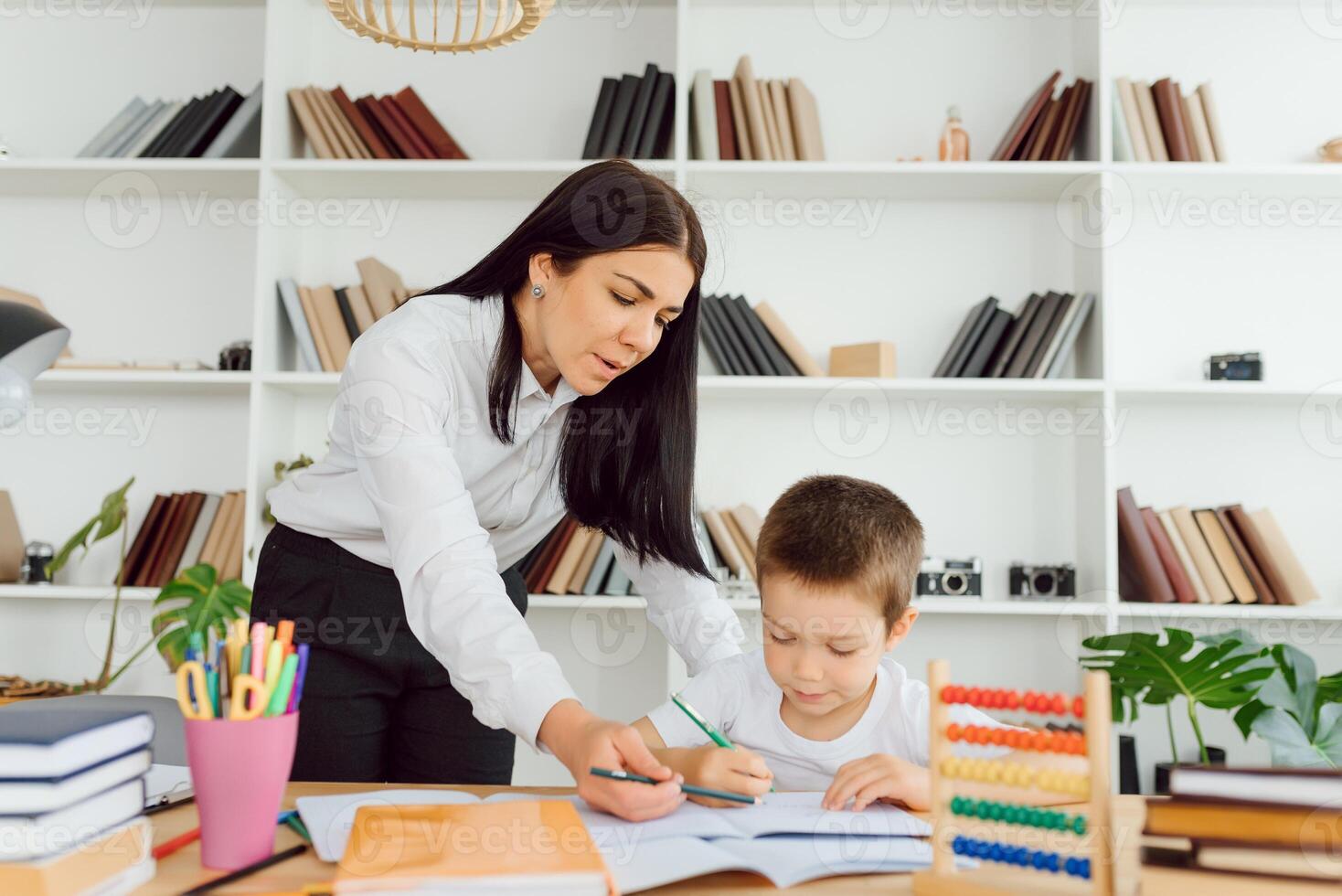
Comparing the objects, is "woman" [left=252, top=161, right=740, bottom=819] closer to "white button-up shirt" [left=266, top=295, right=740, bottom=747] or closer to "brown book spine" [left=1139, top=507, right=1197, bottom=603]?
"white button-up shirt" [left=266, top=295, right=740, bottom=747]

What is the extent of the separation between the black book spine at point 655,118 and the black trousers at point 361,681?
1702 mm

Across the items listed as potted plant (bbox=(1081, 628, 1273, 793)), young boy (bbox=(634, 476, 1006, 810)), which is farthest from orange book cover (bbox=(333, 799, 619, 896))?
potted plant (bbox=(1081, 628, 1273, 793))

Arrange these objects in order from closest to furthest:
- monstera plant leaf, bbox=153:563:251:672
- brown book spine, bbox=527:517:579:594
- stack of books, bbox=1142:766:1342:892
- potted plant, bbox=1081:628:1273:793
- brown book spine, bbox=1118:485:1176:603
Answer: stack of books, bbox=1142:766:1342:892, potted plant, bbox=1081:628:1273:793, monstera plant leaf, bbox=153:563:251:672, brown book spine, bbox=1118:485:1176:603, brown book spine, bbox=527:517:579:594

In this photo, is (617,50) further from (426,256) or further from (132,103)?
(132,103)

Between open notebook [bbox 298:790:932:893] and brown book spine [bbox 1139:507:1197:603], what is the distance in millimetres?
2022

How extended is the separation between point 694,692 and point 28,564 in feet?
7.85

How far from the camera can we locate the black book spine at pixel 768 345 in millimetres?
2896

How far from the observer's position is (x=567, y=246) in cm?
137

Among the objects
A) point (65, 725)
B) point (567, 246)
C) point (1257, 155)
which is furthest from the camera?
point (1257, 155)

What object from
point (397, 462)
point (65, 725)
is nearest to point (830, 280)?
point (397, 462)

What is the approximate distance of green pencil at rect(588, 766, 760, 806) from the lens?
3.14 feet

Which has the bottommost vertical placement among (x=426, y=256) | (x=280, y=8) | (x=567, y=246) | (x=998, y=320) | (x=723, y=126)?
(x=567, y=246)

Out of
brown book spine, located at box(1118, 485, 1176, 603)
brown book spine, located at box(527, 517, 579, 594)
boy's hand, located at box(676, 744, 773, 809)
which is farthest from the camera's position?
brown book spine, located at box(527, 517, 579, 594)

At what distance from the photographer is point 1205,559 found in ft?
9.25
